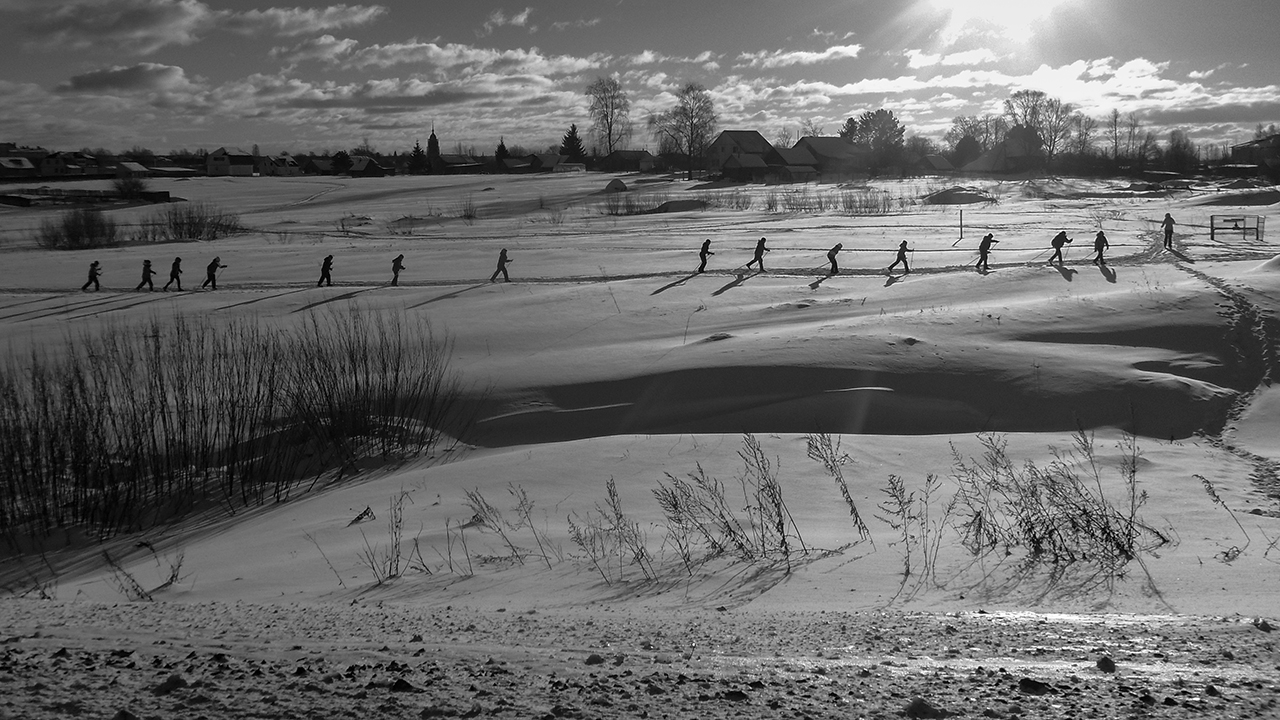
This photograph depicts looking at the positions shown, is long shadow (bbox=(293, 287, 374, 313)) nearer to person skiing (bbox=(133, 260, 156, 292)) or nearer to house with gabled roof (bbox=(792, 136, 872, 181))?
person skiing (bbox=(133, 260, 156, 292))

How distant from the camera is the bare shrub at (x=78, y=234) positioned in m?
40.3

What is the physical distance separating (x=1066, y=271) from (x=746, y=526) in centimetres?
1832

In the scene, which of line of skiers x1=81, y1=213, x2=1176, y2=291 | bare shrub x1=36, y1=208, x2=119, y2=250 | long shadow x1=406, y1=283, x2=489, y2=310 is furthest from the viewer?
bare shrub x1=36, y1=208, x2=119, y2=250

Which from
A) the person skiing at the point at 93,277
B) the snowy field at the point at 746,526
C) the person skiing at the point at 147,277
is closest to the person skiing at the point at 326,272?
the snowy field at the point at 746,526

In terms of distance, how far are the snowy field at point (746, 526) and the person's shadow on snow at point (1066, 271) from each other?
176 mm

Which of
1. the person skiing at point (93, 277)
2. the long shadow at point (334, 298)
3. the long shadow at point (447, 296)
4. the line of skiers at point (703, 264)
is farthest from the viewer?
the person skiing at point (93, 277)

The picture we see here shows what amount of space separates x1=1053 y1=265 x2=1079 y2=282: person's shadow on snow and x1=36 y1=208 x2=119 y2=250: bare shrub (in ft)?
124

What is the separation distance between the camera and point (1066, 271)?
76.6 feet

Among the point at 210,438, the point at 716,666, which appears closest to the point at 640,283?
the point at 210,438

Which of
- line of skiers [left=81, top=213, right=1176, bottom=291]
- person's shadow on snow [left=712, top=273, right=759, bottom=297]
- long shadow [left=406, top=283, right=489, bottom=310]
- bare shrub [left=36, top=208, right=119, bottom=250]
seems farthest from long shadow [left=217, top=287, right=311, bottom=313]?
bare shrub [left=36, top=208, right=119, bottom=250]

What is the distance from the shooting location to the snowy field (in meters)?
4.10

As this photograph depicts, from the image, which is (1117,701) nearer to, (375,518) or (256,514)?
(375,518)

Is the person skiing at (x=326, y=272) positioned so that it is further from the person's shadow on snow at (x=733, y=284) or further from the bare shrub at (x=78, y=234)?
the bare shrub at (x=78, y=234)

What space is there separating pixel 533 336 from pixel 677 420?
19.0 feet
